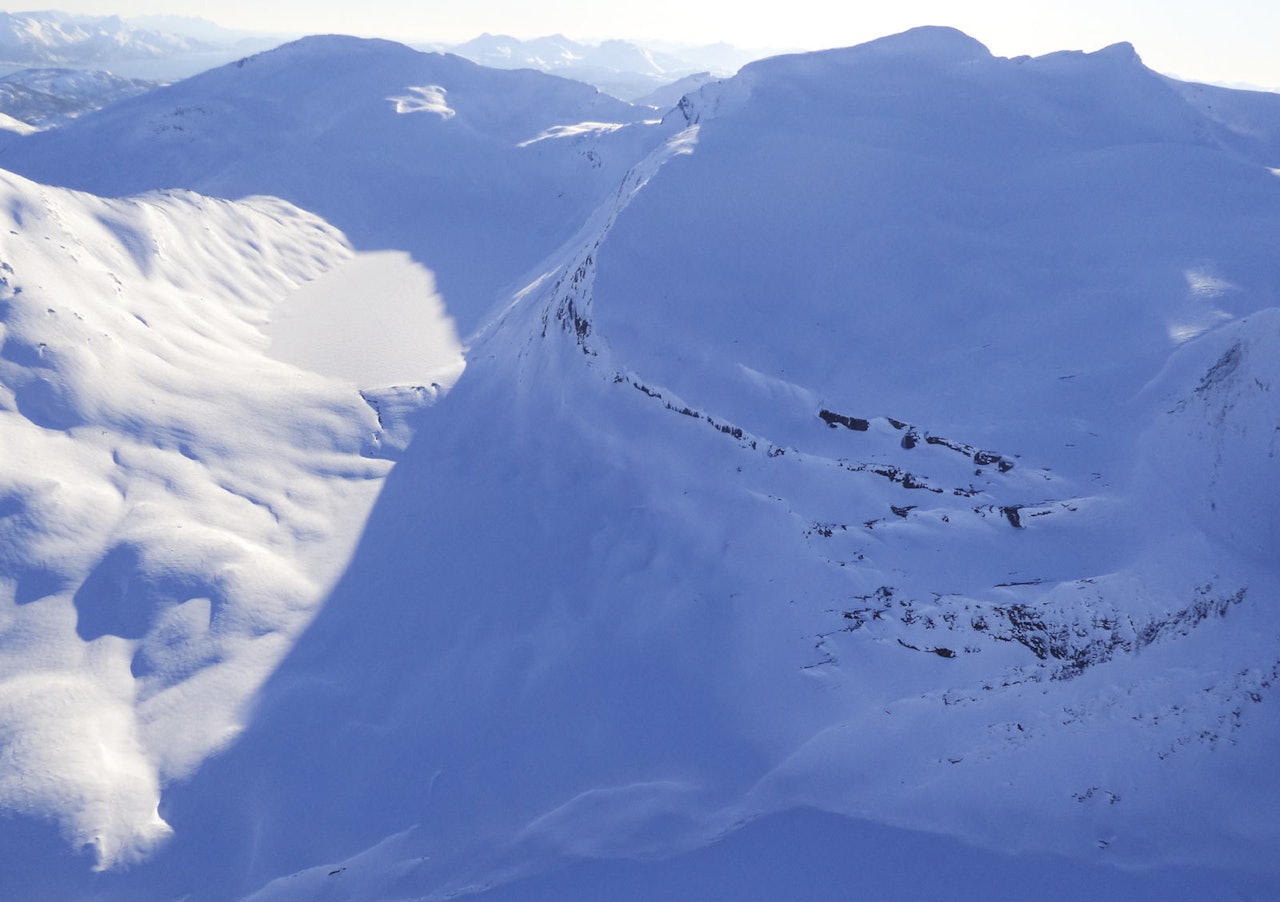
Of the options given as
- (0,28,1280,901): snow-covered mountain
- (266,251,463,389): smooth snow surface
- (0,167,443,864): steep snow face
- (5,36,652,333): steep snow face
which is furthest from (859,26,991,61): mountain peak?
(0,167,443,864): steep snow face

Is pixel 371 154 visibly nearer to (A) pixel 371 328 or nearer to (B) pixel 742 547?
(A) pixel 371 328

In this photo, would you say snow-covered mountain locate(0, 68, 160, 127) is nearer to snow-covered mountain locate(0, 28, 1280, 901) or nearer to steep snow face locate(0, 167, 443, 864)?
steep snow face locate(0, 167, 443, 864)

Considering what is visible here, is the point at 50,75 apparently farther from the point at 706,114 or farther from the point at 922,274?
the point at 922,274

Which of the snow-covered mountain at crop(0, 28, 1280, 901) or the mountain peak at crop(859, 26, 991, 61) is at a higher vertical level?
the mountain peak at crop(859, 26, 991, 61)

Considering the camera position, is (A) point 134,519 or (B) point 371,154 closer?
(A) point 134,519

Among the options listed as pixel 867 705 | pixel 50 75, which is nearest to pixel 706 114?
pixel 867 705

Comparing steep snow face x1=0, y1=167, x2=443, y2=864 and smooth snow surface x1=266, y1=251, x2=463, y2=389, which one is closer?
steep snow face x1=0, y1=167, x2=443, y2=864

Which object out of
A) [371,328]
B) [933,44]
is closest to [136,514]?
[371,328]

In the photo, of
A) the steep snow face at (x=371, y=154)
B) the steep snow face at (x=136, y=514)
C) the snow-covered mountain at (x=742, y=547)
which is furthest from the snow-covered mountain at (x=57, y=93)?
the snow-covered mountain at (x=742, y=547)
